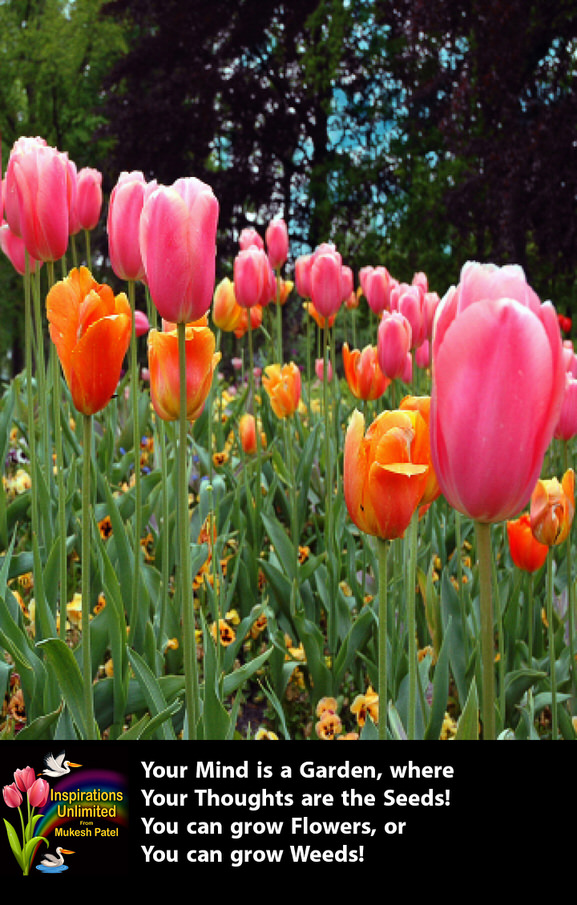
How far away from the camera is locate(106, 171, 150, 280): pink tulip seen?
1280 millimetres

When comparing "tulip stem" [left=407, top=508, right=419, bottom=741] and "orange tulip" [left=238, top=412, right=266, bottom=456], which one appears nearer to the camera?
"tulip stem" [left=407, top=508, right=419, bottom=741]

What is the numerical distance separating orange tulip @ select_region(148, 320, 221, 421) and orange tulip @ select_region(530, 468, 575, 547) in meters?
0.53

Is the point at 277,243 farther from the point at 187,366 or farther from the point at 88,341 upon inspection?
the point at 88,341

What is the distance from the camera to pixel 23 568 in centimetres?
179

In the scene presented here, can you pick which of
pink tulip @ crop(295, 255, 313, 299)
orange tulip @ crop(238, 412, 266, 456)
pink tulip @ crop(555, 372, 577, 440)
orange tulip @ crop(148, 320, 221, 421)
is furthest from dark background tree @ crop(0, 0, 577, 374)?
orange tulip @ crop(148, 320, 221, 421)

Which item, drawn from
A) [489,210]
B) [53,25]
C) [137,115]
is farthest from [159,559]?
[53,25]

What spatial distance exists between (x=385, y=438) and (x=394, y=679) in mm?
723

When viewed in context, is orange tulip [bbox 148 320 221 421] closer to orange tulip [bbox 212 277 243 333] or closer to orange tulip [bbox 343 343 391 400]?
orange tulip [bbox 343 343 391 400]
